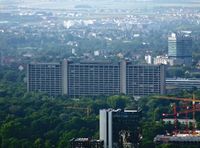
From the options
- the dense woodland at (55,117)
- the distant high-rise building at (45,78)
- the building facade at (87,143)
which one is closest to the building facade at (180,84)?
the dense woodland at (55,117)

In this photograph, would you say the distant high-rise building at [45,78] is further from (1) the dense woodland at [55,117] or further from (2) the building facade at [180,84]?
(2) the building facade at [180,84]

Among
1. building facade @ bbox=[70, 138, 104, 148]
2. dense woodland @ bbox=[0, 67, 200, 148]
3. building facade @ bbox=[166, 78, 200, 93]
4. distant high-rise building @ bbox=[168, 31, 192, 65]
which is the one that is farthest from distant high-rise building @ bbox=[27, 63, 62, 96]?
building facade @ bbox=[70, 138, 104, 148]

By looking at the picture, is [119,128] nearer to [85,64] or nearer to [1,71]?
[85,64]

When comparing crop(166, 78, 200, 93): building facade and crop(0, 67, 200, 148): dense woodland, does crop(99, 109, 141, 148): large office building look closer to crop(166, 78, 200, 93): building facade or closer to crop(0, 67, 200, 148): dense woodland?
crop(0, 67, 200, 148): dense woodland

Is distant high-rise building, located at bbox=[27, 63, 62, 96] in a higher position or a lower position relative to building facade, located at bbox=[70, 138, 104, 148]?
higher

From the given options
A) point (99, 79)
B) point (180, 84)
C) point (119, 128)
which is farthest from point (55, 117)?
point (180, 84)

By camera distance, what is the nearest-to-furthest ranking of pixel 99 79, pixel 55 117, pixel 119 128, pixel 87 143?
pixel 87 143 → pixel 119 128 → pixel 55 117 → pixel 99 79

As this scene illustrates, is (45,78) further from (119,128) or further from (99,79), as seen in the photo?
(119,128)

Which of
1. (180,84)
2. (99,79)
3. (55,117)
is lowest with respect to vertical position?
(55,117)
